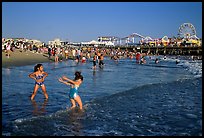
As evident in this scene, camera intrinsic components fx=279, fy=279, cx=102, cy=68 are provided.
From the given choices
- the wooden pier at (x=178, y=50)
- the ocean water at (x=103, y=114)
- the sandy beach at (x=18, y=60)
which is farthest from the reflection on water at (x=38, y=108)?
the wooden pier at (x=178, y=50)

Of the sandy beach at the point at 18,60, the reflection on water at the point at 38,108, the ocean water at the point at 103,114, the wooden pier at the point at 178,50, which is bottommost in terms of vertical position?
the ocean water at the point at 103,114

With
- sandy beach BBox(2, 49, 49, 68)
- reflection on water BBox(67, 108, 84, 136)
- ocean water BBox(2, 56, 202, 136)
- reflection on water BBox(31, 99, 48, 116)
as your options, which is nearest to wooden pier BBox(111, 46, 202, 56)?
sandy beach BBox(2, 49, 49, 68)

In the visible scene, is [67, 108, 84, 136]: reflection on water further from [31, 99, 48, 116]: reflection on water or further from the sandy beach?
the sandy beach

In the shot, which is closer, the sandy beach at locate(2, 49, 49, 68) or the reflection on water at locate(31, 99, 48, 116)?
the reflection on water at locate(31, 99, 48, 116)

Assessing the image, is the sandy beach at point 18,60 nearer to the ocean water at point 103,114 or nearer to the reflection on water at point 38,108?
the ocean water at point 103,114

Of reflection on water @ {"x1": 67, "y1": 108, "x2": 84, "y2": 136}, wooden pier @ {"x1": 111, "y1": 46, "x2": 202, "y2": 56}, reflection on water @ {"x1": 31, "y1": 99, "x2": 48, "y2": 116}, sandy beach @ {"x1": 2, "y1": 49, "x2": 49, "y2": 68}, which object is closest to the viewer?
reflection on water @ {"x1": 67, "y1": 108, "x2": 84, "y2": 136}

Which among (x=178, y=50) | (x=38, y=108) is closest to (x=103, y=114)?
(x=38, y=108)

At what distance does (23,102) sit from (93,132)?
328cm

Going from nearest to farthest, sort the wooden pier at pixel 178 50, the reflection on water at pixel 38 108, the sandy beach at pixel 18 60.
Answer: the reflection on water at pixel 38 108, the sandy beach at pixel 18 60, the wooden pier at pixel 178 50

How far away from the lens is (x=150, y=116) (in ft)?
21.9

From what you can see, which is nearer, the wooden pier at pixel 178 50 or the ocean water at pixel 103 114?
the ocean water at pixel 103 114

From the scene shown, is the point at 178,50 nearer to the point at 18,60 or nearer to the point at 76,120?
the point at 18,60

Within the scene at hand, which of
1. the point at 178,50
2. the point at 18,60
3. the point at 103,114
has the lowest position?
the point at 103,114

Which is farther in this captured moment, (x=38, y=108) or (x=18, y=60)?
(x=18, y=60)
